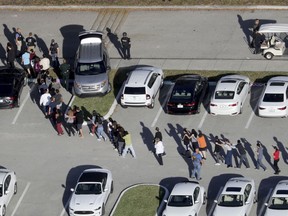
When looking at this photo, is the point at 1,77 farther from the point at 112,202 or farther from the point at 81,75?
the point at 112,202

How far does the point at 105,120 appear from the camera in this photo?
5850 centimetres

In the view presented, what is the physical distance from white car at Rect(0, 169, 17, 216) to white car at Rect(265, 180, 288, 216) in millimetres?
11663

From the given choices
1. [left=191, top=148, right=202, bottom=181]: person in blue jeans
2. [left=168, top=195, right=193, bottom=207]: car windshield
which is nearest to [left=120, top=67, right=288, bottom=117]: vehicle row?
[left=191, top=148, right=202, bottom=181]: person in blue jeans

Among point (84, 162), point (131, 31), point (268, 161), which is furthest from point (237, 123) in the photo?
point (131, 31)

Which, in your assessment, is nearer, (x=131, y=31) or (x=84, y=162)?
Answer: (x=84, y=162)

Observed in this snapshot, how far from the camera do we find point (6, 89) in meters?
59.5

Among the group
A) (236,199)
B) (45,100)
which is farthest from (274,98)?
(45,100)

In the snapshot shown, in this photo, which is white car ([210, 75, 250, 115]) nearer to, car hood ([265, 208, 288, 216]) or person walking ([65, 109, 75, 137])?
person walking ([65, 109, 75, 137])

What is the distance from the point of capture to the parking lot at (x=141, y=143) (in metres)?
53.4

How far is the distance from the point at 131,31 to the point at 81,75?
757 cm

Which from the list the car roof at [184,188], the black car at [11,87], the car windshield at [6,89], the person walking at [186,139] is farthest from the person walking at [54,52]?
the car roof at [184,188]

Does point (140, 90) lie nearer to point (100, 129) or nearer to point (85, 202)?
point (100, 129)

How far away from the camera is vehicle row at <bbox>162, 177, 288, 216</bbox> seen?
1972 inches

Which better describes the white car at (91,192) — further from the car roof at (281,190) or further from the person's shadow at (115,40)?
the person's shadow at (115,40)
